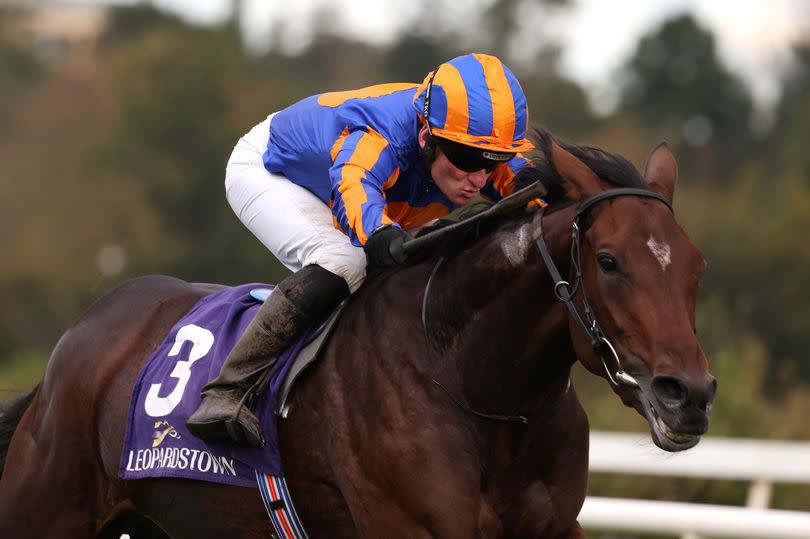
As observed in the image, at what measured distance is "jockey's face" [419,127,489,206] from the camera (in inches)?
170

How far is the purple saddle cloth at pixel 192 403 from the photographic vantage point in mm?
4395

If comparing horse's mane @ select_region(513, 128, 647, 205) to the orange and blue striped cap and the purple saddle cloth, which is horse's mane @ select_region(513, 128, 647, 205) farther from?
the purple saddle cloth

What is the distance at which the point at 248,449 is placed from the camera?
4406 millimetres

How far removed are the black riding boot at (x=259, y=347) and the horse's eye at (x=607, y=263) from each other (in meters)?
1.03

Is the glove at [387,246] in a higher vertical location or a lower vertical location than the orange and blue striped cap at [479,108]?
lower

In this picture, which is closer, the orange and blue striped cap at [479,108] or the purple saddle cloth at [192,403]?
the orange and blue striped cap at [479,108]

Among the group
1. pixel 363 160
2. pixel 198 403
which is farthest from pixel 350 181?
pixel 198 403

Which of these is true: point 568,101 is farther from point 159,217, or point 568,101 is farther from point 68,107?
point 68,107

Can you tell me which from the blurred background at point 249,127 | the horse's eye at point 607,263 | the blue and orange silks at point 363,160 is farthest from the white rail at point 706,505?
the blurred background at point 249,127

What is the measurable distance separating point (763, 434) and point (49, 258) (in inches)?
1365

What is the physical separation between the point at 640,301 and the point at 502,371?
2.05 feet

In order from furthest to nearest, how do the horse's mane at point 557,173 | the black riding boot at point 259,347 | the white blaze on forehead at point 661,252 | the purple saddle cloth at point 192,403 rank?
the purple saddle cloth at point 192,403
the black riding boot at point 259,347
the horse's mane at point 557,173
the white blaze on forehead at point 661,252

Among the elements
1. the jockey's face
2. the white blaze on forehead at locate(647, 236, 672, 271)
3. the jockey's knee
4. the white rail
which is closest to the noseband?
the white blaze on forehead at locate(647, 236, 672, 271)

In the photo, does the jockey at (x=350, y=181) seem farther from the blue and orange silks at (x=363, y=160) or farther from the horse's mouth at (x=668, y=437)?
the horse's mouth at (x=668, y=437)
